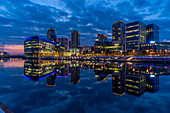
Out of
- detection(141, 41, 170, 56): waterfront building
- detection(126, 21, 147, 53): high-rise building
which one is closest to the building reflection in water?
detection(141, 41, 170, 56): waterfront building

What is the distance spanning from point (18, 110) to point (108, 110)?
6.98 m

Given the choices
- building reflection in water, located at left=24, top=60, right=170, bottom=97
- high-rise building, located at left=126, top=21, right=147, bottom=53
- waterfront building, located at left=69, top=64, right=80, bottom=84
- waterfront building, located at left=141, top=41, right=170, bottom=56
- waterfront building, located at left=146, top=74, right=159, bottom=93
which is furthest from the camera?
high-rise building, located at left=126, top=21, right=147, bottom=53

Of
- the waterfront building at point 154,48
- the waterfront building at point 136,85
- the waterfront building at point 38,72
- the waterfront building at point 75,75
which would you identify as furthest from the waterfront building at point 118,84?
the waterfront building at point 154,48

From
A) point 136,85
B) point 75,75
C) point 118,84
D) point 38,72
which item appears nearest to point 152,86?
point 136,85

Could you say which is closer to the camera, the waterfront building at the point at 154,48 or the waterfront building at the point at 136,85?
the waterfront building at the point at 136,85

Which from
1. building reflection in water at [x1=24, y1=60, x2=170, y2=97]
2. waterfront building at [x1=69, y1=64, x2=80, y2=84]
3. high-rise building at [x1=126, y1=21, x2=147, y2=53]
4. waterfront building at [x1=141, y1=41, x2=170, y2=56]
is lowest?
waterfront building at [x1=69, y1=64, x2=80, y2=84]

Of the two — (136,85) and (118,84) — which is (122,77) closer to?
(118,84)

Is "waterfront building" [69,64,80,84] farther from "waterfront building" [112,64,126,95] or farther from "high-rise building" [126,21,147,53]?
"high-rise building" [126,21,147,53]

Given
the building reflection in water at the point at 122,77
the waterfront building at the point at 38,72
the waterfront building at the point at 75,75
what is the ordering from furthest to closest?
the waterfront building at the point at 38,72 → the waterfront building at the point at 75,75 → the building reflection in water at the point at 122,77

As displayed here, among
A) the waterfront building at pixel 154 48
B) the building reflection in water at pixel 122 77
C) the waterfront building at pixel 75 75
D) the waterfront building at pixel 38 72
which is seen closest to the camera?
the building reflection in water at pixel 122 77

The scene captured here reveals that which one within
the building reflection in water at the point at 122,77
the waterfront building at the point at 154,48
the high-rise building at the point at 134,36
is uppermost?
the high-rise building at the point at 134,36

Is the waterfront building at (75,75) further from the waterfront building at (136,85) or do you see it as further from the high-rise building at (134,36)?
the high-rise building at (134,36)

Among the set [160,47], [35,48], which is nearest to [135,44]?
[160,47]

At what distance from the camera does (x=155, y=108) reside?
9422 millimetres
